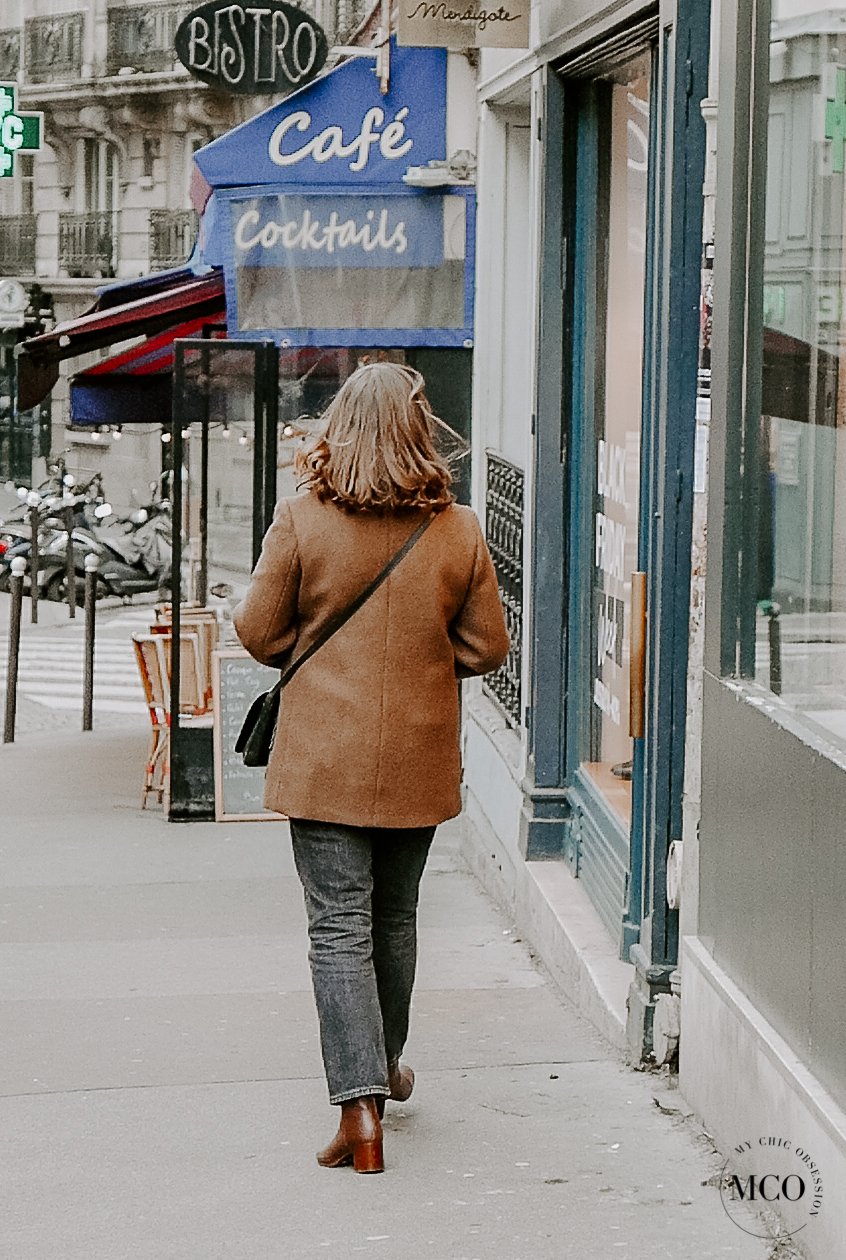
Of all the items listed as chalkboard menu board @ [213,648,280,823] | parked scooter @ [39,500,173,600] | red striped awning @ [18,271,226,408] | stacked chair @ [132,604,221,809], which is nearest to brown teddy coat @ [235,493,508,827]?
chalkboard menu board @ [213,648,280,823]

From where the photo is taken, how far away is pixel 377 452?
4246 mm

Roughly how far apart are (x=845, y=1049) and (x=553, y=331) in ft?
12.4

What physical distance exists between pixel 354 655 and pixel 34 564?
17.9m

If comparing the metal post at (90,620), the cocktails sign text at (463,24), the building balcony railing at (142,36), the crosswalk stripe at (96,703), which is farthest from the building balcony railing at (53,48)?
the cocktails sign text at (463,24)

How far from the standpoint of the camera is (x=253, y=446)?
10.0 metres

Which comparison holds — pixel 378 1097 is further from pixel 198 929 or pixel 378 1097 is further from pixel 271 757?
pixel 198 929

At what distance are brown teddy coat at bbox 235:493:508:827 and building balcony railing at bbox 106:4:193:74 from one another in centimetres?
3485

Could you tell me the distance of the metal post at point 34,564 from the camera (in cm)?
2147

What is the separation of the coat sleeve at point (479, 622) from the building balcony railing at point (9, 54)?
3981 centimetres

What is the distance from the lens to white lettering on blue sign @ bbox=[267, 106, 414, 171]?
9.33 m

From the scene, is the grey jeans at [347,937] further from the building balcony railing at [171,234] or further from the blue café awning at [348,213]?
the building balcony railing at [171,234]

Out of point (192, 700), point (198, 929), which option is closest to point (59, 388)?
point (192, 700)

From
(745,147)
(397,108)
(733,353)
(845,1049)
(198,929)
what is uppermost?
(397,108)

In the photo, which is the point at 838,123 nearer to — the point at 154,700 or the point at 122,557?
the point at 154,700
